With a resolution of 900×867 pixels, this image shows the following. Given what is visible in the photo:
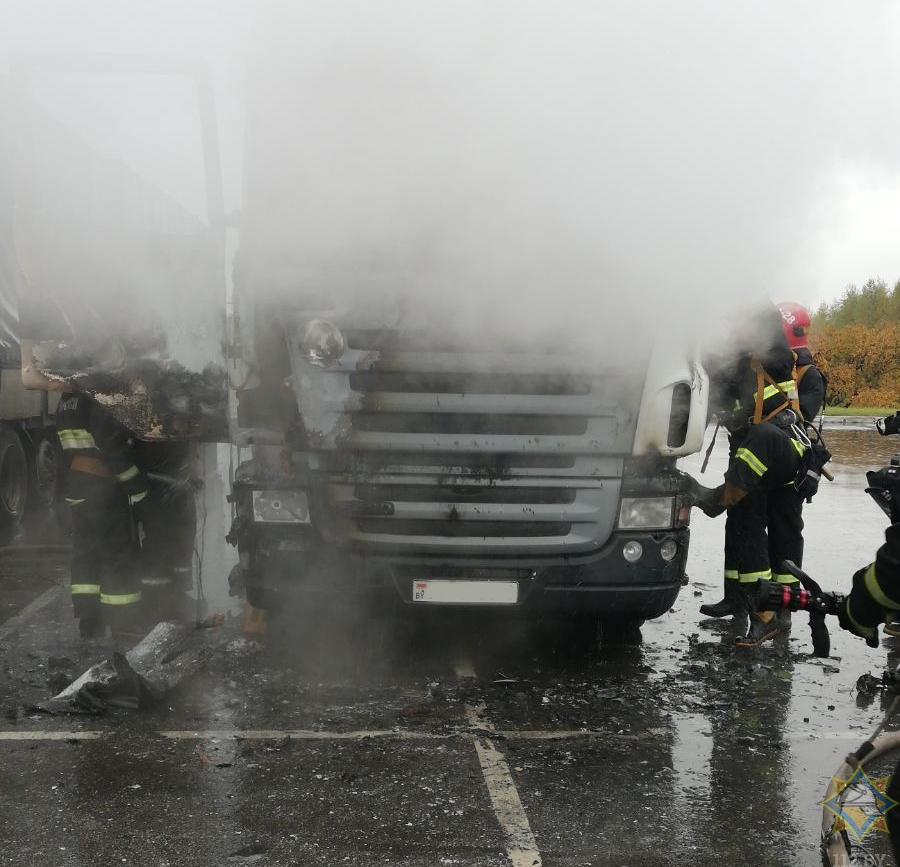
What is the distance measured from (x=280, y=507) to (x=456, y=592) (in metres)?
0.89

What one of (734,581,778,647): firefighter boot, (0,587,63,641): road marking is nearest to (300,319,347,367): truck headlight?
(0,587,63,641): road marking

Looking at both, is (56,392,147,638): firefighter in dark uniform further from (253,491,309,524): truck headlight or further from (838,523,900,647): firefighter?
(838,523,900,647): firefighter

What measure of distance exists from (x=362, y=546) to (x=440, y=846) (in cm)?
174

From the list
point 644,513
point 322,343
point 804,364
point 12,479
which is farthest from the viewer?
point 12,479

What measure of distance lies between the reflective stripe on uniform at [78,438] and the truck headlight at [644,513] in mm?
2696

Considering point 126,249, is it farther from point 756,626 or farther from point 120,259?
point 756,626

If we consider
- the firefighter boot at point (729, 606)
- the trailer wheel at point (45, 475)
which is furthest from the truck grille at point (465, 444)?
the trailer wheel at point (45, 475)

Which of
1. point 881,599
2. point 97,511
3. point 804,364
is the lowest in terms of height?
point 97,511

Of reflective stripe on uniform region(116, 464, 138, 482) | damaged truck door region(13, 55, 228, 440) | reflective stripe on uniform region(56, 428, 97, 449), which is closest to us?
damaged truck door region(13, 55, 228, 440)

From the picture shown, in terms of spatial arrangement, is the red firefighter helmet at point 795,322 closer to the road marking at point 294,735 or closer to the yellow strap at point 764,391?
the yellow strap at point 764,391

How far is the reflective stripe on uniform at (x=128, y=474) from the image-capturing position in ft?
17.3

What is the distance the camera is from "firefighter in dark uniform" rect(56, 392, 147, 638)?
17.0 feet

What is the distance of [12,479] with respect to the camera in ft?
26.5

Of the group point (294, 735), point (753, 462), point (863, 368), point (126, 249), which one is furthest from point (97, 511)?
point (863, 368)
